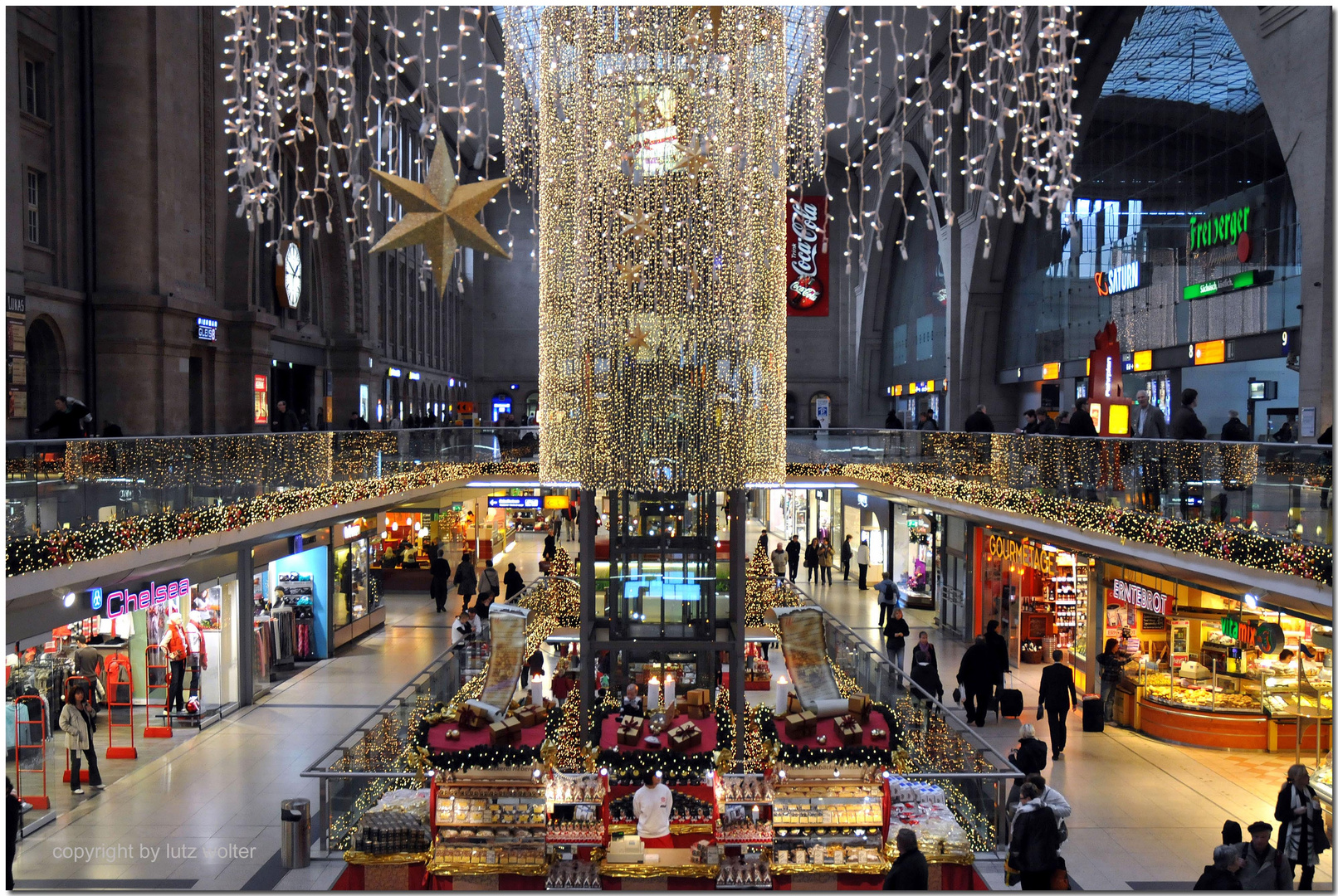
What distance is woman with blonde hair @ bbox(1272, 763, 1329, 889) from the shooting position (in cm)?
711

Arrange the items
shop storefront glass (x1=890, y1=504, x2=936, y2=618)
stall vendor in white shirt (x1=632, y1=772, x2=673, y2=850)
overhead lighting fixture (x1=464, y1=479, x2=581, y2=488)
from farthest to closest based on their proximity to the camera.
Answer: overhead lighting fixture (x1=464, y1=479, x2=581, y2=488) < shop storefront glass (x1=890, y1=504, x2=936, y2=618) < stall vendor in white shirt (x1=632, y1=772, x2=673, y2=850)

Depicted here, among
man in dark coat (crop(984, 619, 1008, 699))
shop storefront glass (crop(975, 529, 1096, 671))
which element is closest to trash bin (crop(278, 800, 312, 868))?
man in dark coat (crop(984, 619, 1008, 699))

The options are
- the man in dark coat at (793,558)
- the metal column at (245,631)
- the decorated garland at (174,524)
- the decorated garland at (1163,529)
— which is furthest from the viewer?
the man in dark coat at (793,558)

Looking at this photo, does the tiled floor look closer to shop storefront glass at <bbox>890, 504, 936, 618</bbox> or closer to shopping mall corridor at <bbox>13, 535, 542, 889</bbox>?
shopping mall corridor at <bbox>13, 535, 542, 889</bbox>

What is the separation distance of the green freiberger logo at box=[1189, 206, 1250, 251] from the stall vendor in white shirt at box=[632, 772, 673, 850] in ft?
42.9

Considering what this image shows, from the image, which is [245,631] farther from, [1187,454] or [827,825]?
[1187,454]

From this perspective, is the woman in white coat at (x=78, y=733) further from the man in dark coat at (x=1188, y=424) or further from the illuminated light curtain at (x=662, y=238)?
the man in dark coat at (x=1188, y=424)

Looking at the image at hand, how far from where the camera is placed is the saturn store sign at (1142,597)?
1223cm

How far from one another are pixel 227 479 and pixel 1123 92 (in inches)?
708

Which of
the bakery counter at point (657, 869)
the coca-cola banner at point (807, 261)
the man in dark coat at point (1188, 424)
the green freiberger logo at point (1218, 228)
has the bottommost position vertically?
the bakery counter at point (657, 869)

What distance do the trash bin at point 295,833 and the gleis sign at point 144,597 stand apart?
305 centimetres

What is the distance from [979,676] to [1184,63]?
1181 cm

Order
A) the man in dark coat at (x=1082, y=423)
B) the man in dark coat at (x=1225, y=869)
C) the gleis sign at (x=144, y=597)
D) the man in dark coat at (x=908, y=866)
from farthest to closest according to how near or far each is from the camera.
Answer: the man in dark coat at (x=1082, y=423)
the gleis sign at (x=144, y=597)
the man in dark coat at (x=1225, y=869)
the man in dark coat at (x=908, y=866)

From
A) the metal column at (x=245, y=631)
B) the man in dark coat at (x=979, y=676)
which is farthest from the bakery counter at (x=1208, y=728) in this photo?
the metal column at (x=245, y=631)
